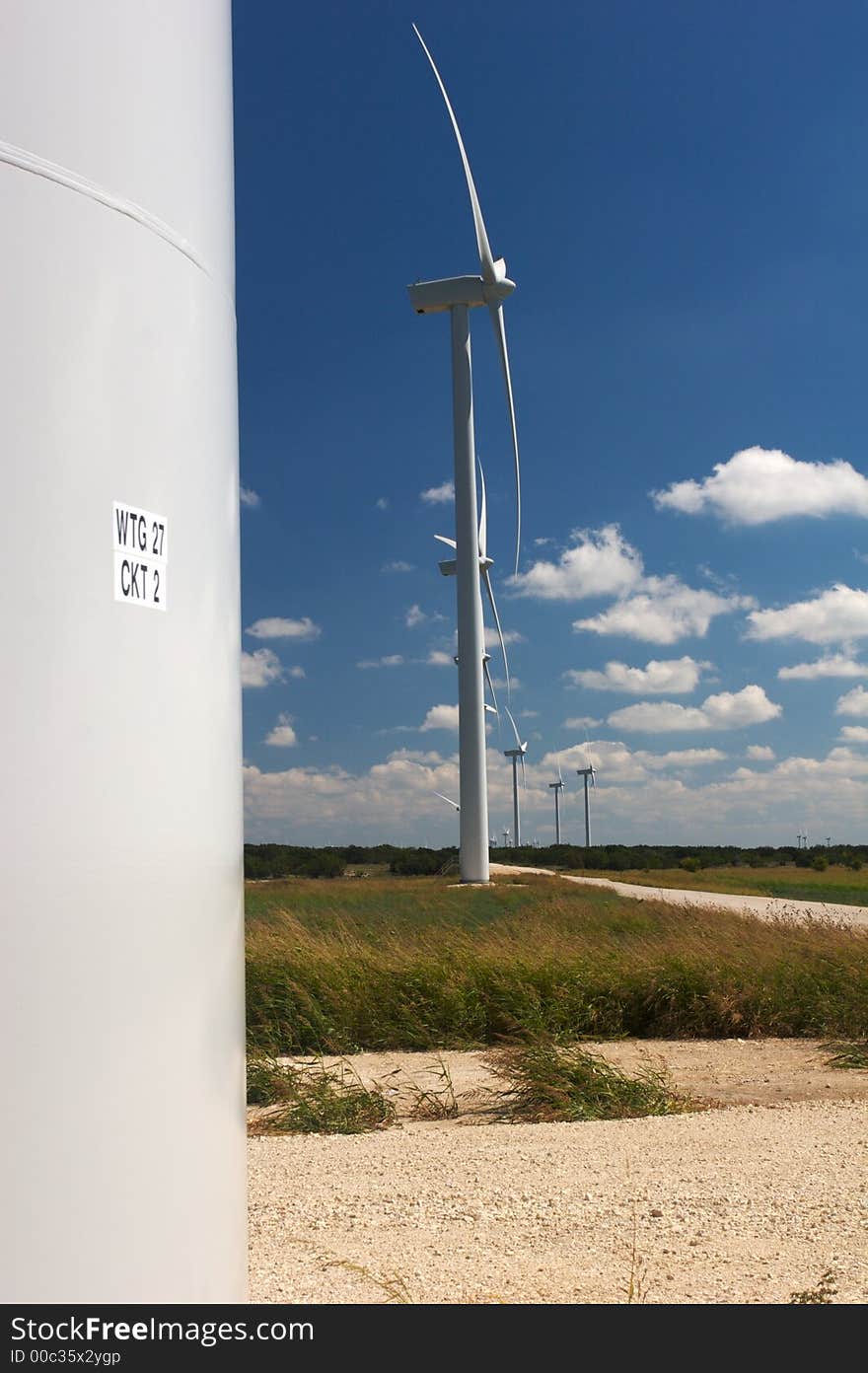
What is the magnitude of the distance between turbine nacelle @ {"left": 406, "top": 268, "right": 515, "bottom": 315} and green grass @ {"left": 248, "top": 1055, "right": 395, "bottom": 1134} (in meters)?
35.0

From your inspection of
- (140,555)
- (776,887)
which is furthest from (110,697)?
(776,887)

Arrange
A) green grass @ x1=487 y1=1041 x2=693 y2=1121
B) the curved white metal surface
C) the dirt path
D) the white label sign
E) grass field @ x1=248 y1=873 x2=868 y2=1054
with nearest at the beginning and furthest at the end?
the curved white metal surface < the white label sign < green grass @ x1=487 y1=1041 x2=693 y2=1121 < grass field @ x1=248 y1=873 x2=868 y2=1054 < the dirt path

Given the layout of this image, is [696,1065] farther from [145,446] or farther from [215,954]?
[145,446]

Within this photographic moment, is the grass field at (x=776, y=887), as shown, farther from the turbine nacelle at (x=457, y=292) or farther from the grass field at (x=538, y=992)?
the grass field at (x=538, y=992)

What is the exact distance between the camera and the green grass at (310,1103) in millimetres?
8545

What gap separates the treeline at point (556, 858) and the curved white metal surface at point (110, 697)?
6486 cm

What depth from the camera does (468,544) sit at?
1609 inches

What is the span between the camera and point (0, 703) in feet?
8.91

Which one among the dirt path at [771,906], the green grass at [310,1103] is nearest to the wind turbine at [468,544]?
the dirt path at [771,906]

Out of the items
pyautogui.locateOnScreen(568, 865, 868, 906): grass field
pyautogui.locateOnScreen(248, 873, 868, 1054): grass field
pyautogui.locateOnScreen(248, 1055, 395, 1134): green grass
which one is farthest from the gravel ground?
pyautogui.locateOnScreen(568, 865, 868, 906): grass field

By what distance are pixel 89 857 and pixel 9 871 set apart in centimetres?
21

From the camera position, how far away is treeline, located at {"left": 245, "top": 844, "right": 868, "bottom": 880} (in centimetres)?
7619

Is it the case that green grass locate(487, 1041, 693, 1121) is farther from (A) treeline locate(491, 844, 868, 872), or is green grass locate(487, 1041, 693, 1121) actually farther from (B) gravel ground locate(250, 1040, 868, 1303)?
(A) treeline locate(491, 844, 868, 872)

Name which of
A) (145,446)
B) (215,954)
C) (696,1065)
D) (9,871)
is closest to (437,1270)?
(215,954)
